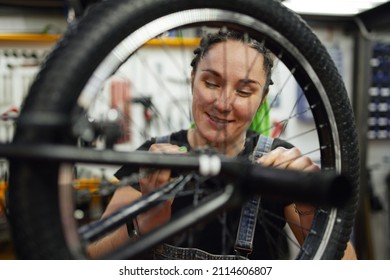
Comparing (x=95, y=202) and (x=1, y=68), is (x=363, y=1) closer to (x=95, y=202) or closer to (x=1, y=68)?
(x=95, y=202)

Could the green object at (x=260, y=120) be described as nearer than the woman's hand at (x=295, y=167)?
No

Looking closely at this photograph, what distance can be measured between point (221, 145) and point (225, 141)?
1.0 inches

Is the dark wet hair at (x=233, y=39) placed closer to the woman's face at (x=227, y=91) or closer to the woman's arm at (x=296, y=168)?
the woman's face at (x=227, y=91)

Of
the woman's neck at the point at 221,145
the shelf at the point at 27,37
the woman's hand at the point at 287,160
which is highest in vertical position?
the shelf at the point at 27,37

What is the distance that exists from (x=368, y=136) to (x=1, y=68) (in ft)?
5.64

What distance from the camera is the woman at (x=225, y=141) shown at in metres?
0.54

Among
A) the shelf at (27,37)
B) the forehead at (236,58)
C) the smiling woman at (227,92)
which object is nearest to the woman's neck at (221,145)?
the smiling woman at (227,92)

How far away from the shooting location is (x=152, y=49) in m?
1.49

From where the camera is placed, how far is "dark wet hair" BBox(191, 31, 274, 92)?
0.52m

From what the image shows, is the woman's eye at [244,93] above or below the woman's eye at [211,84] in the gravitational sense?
below

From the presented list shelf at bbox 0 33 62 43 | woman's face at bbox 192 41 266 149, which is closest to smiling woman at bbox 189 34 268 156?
woman's face at bbox 192 41 266 149

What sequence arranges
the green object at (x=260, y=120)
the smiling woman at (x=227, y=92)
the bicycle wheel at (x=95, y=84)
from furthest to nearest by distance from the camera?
the green object at (x=260, y=120) → the smiling woman at (x=227, y=92) → the bicycle wheel at (x=95, y=84)

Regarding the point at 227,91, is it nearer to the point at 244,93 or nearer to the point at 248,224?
the point at 244,93
